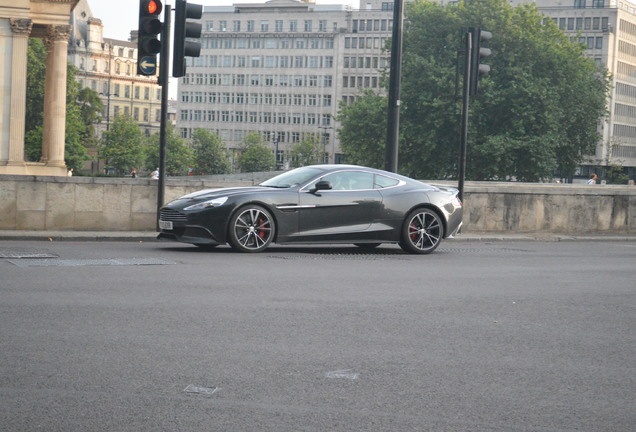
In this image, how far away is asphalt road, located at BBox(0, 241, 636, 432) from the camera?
5.64m

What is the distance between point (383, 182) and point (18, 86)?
95.8 ft

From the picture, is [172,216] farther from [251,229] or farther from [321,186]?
[321,186]

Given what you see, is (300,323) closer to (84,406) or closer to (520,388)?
(520,388)

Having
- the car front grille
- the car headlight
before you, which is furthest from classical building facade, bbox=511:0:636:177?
the car headlight

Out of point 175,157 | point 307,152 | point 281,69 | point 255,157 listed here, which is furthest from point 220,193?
point 281,69

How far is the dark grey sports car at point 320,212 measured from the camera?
16.0 metres

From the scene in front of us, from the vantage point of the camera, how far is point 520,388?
6.45m

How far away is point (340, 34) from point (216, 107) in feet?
78.9

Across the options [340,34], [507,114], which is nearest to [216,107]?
[340,34]

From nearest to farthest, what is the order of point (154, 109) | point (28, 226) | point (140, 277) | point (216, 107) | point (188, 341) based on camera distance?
point (188, 341)
point (140, 277)
point (28, 226)
point (216, 107)
point (154, 109)

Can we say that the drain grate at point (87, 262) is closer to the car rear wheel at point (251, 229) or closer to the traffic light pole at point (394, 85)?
the car rear wheel at point (251, 229)

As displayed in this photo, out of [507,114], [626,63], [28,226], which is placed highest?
[626,63]

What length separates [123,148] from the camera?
127750 millimetres

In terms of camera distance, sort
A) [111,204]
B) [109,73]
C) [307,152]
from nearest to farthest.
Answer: [111,204] → [307,152] → [109,73]
